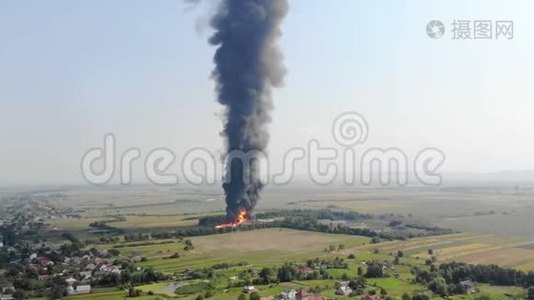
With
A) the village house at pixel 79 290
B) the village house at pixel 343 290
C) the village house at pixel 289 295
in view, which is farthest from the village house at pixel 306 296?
Answer: the village house at pixel 79 290

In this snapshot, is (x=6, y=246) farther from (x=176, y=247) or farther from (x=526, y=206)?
(x=526, y=206)

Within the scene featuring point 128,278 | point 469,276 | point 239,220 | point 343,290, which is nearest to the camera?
point 343,290

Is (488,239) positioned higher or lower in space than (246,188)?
lower

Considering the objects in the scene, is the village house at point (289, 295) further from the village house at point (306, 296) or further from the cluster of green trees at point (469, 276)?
the cluster of green trees at point (469, 276)

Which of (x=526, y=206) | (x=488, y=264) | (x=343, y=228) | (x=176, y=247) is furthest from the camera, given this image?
(x=526, y=206)

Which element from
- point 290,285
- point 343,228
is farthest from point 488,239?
point 290,285

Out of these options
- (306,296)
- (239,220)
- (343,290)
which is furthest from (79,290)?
(239,220)

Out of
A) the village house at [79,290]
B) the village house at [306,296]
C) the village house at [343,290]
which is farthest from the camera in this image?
the village house at [79,290]

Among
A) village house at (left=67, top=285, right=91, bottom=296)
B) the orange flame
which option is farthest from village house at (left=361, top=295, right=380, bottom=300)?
the orange flame

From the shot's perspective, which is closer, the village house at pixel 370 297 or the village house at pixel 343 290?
the village house at pixel 370 297

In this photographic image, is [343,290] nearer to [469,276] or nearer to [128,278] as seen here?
[469,276]

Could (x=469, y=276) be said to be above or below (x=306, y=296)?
above
